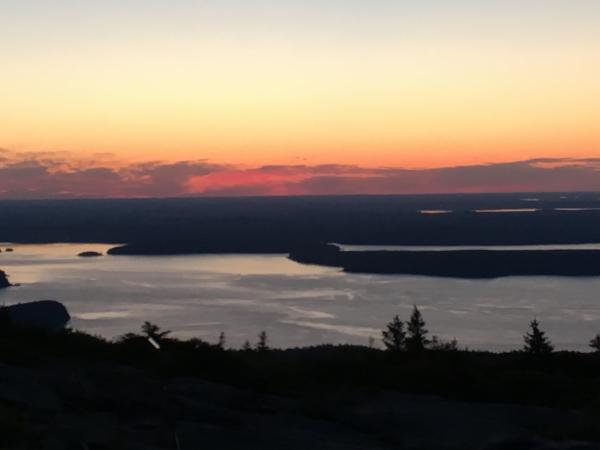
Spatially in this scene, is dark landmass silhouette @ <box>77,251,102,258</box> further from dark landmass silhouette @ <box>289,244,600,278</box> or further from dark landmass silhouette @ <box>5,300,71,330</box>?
dark landmass silhouette @ <box>5,300,71,330</box>

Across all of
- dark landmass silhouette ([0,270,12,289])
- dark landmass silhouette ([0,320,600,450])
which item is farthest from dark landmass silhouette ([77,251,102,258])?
dark landmass silhouette ([0,320,600,450])

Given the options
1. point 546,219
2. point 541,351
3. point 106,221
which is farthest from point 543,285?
point 106,221

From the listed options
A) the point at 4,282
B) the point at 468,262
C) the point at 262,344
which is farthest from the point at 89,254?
the point at 262,344

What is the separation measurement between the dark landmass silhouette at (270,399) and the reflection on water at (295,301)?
29486mm

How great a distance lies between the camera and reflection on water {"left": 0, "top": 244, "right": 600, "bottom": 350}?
5047cm

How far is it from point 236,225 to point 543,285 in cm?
7336

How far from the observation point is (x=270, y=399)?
44.3 ft

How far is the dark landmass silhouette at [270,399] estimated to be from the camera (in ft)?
35.7

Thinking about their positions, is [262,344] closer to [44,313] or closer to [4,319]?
[4,319]

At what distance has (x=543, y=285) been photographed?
79.4 m

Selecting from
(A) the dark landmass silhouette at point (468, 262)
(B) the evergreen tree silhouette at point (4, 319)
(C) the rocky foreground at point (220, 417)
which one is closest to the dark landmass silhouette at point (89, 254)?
(A) the dark landmass silhouette at point (468, 262)

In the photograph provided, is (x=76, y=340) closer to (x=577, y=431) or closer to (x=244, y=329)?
(x=577, y=431)

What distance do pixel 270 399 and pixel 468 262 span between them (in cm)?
8403

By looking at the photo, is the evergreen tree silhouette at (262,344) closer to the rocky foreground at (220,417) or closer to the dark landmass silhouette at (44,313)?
the rocky foreground at (220,417)
